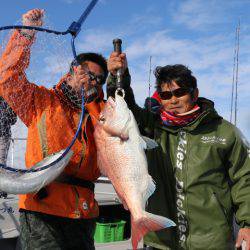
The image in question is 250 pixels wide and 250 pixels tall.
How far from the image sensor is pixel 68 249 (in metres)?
4.07

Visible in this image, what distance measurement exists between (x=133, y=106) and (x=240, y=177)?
1.22m

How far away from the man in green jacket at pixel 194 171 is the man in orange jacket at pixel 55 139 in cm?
45

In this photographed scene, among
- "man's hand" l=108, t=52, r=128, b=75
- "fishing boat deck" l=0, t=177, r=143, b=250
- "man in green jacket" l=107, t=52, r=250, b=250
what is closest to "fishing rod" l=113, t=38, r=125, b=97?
"man's hand" l=108, t=52, r=128, b=75

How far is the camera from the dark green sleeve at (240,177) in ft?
13.2

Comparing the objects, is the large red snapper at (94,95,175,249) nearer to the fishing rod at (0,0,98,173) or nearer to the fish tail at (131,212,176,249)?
the fish tail at (131,212,176,249)

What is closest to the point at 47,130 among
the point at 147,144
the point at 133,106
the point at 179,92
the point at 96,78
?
the point at 96,78

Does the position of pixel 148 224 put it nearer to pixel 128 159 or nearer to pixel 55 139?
pixel 128 159

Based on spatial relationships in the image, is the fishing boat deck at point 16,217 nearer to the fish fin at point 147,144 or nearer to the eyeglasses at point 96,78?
the eyeglasses at point 96,78

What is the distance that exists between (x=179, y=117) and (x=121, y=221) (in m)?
4.09

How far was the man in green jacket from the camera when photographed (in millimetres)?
4016

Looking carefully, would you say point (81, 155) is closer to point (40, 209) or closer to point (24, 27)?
point (40, 209)

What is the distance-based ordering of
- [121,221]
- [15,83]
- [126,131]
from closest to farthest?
1. [126,131]
2. [15,83]
3. [121,221]

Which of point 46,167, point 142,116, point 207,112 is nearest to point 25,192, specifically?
point 46,167

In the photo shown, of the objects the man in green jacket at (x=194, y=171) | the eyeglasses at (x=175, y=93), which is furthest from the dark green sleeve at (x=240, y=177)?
the eyeglasses at (x=175, y=93)
